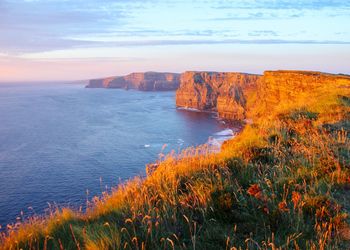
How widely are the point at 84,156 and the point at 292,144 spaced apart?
178 feet

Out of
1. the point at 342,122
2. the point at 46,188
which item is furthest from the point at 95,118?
the point at 342,122

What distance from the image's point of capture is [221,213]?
17.7 feet

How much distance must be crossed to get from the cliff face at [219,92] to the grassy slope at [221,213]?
120123mm

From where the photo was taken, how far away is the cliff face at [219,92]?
132 metres

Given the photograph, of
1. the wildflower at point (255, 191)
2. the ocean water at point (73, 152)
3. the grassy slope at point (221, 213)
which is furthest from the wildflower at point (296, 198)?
the ocean water at point (73, 152)

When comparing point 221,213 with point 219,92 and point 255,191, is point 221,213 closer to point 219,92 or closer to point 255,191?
point 255,191

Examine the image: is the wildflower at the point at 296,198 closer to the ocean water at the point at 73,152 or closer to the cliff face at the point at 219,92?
the ocean water at the point at 73,152

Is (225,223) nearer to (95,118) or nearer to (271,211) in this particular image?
(271,211)

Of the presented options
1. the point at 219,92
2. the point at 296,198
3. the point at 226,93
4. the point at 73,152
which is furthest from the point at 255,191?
the point at 219,92

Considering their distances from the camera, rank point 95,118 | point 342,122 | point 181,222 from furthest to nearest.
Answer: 1. point 95,118
2. point 342,122
3. point 181,222

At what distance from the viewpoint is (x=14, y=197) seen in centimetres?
3956

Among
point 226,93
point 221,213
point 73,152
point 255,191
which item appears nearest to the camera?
point 221,213

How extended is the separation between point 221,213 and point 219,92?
151 metres

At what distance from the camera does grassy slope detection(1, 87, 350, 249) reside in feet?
14.5
